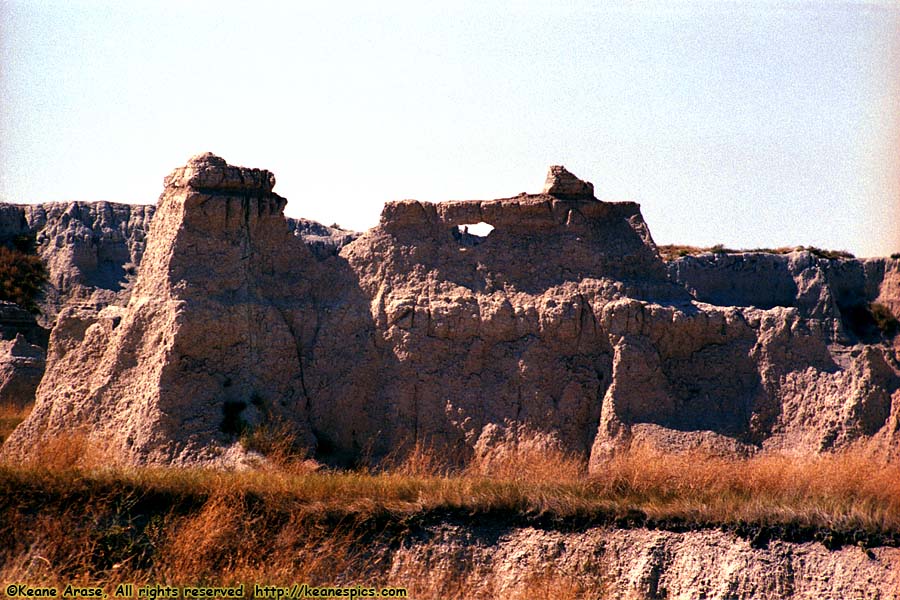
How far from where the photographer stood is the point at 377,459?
1670 centimetres

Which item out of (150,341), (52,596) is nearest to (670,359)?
(150,341)

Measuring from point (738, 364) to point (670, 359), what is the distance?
2.95ft

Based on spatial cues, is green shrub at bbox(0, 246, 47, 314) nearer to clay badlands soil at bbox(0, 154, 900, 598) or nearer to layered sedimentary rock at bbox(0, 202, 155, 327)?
layered sedimentary rock at bbox(0, 202, 155, 327)

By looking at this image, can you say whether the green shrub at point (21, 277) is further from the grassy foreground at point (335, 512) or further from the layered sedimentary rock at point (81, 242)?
the grassy foreground at point (335, 512)

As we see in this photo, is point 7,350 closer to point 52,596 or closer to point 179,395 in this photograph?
point 179,395

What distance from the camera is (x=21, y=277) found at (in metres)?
41.4

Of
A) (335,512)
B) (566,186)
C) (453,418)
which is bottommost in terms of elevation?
(335,512)

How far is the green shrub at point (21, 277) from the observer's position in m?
39.8

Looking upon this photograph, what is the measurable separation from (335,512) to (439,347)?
14.4 feet

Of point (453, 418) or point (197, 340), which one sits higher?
point (197, 340)

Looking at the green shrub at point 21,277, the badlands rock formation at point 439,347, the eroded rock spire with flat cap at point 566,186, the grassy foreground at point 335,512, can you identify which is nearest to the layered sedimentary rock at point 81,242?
the green shrub at point 21,277

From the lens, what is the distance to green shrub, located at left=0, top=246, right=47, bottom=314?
39.8 metres

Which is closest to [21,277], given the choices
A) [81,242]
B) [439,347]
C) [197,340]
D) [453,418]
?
[81,242]

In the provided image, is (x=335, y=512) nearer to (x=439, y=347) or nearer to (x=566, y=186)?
(x=439, y=347)
